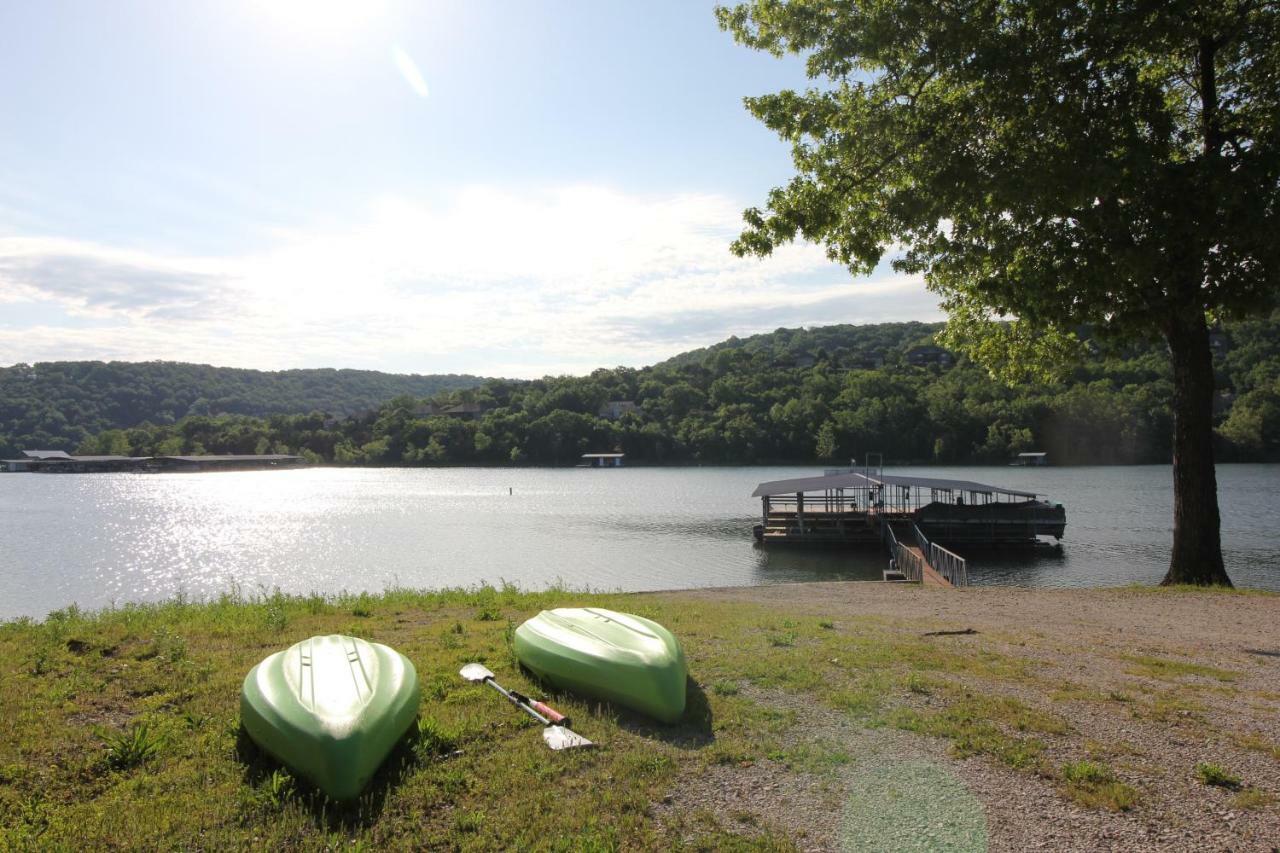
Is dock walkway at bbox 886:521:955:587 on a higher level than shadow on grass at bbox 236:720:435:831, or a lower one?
lower

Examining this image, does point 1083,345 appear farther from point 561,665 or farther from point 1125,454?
point 1125,454

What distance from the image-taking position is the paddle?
579cm

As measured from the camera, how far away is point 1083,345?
17.3 m

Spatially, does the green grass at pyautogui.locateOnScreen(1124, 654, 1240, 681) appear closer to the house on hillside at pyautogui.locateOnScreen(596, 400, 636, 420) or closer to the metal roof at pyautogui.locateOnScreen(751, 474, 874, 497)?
the metal roof at pyautogui.locateOnScreen(751, 474, 874, 497)

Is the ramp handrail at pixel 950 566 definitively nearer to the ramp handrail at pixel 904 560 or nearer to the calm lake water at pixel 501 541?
the ramp handrail at pixel 904 560

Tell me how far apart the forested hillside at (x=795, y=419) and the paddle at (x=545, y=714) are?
62.9 m

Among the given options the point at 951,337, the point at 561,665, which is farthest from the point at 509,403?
the point at 561,665

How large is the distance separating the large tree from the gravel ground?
684cm

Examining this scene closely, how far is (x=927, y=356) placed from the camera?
152m

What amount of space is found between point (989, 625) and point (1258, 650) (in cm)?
A: 296

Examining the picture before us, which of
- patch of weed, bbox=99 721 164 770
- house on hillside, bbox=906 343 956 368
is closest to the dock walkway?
patch of weed, bbox=99 721 164 770

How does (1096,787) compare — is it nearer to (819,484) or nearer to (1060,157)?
(1060,157)

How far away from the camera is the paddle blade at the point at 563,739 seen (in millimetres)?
5750

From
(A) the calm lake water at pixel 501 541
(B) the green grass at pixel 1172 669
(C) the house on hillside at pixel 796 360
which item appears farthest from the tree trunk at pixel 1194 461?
(C) the house on hillside at pixel 796 360
